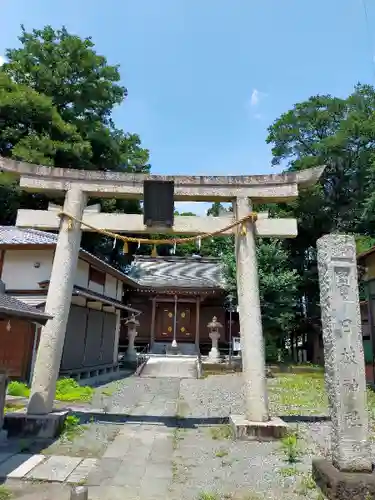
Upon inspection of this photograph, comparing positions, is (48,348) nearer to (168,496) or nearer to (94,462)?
(94,462)

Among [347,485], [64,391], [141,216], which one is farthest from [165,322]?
[347,485]

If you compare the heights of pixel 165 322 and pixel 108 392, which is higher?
pixel 165 322

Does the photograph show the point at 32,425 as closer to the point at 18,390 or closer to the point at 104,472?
the point at 104,472

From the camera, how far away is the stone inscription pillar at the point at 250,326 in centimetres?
733

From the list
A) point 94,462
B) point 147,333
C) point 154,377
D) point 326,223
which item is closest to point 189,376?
point 154,377

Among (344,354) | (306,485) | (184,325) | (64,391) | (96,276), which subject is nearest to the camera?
(306,485)

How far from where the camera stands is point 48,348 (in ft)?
24.7

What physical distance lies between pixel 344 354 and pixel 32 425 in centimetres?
554

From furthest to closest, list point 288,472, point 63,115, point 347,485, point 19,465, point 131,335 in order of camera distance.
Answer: point 63,115 → point 131,335 → point 19,465 → point 288,472 → point 347,485

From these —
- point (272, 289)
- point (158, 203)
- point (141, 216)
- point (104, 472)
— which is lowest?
point (104, 472)

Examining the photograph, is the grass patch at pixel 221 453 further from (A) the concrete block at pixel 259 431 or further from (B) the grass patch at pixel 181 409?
(B) the grass patch at pixel 181 409

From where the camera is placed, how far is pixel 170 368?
20734mm

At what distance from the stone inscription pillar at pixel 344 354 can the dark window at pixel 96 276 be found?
1413 cm

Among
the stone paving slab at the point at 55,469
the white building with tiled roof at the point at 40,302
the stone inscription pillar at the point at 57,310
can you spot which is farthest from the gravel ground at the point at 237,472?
the white building with tiled roof at the point at 40,302
